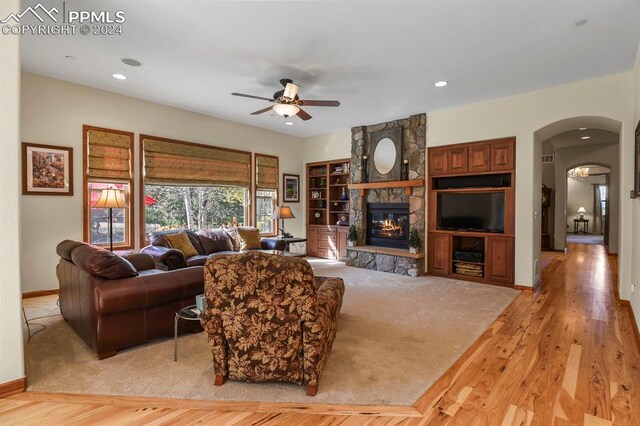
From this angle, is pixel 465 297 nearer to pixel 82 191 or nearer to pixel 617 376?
pixel 617 376

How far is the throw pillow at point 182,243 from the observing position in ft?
16.7

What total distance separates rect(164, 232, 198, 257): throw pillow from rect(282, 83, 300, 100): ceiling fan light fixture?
294 centimetres

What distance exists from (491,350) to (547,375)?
49 cm

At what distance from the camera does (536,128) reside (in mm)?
4949

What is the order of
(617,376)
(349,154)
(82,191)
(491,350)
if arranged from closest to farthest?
(617,376)
(491,350)
(82,191)
(349,154)

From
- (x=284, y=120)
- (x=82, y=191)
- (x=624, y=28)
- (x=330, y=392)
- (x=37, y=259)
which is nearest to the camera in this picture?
(x=330, y=392)

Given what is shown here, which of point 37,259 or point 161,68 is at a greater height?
point 161,68

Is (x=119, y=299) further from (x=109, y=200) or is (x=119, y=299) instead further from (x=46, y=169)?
(x=46, y=169)

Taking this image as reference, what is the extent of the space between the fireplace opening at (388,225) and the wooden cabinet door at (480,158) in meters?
1.49

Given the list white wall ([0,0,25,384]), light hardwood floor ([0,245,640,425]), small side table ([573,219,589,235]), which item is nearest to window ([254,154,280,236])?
white wall ([0,0,25,384])

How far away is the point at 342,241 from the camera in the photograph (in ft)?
25.3

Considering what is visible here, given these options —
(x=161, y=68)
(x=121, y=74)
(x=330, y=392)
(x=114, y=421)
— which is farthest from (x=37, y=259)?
(x=330, y=392)

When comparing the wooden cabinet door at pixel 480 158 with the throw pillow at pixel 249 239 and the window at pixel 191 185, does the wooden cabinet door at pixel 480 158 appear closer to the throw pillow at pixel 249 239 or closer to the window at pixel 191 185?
the throw pillow at pixel 249 239

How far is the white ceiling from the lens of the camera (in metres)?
2.88
